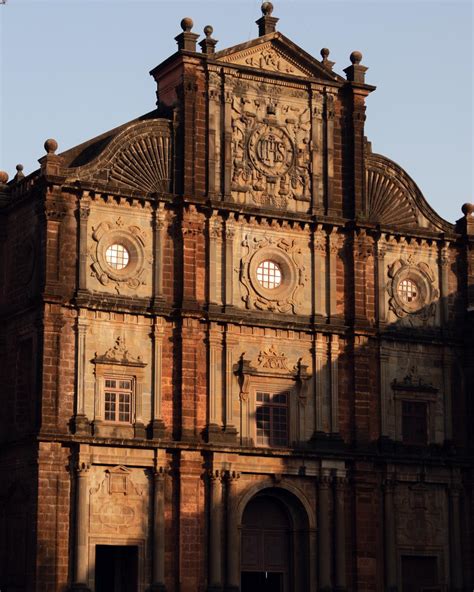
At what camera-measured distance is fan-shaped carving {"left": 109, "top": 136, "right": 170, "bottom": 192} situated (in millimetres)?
53188

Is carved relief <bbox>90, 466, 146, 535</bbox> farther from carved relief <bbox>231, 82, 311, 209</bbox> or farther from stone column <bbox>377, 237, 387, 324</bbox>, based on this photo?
stone column <bbox>377, 237, 387, 324</bbox>

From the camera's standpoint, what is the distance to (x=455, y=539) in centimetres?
5631

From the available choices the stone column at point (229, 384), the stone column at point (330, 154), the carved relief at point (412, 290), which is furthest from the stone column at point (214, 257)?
the carved relief at point (412, 290)

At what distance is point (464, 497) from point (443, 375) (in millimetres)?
4538

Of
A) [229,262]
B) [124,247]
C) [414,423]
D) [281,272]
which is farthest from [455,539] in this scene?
[124,247]

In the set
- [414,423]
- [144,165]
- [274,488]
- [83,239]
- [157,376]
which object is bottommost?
[274,488]

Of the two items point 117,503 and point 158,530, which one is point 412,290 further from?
point 117,503

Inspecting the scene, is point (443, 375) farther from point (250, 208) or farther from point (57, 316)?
point (57, 316)

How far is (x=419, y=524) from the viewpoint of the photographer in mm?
56062

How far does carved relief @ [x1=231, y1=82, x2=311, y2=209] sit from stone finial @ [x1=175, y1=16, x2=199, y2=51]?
90.5 inches

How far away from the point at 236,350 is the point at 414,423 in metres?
7.82

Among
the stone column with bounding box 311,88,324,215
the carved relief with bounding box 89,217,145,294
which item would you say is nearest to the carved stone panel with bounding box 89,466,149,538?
the carved relief with bounding box 89,217,145,294

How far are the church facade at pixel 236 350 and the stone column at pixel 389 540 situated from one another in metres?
0.07

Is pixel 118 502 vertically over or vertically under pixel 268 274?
under
